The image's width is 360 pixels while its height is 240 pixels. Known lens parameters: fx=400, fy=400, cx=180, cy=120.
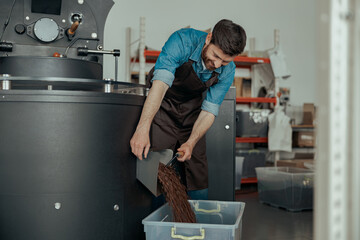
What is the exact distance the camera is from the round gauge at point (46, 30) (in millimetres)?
2014

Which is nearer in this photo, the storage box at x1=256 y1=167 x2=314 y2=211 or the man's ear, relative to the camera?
the man's ear

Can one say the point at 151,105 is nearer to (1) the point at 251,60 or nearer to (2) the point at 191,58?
(2) the point at 191,58

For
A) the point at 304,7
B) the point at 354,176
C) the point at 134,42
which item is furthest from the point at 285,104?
the point at 354,176

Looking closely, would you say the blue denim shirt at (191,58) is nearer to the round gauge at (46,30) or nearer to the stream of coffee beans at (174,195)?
the stream of coffee beans at (174,195)

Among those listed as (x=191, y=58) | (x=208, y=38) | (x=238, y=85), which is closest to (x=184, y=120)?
(x=191, y=58)

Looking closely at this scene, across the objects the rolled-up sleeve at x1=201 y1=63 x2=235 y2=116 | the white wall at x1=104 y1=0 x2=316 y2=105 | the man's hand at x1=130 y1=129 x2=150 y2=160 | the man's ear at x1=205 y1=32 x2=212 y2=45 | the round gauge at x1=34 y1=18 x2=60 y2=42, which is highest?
the white wall at x1=104 y1=0 x2=316 y2=105

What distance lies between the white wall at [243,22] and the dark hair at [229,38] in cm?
262

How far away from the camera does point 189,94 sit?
6.51 ft

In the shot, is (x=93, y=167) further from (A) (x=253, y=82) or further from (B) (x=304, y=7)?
(B) (x=304, y=7)

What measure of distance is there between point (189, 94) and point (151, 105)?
405mm

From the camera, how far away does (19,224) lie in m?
1.44

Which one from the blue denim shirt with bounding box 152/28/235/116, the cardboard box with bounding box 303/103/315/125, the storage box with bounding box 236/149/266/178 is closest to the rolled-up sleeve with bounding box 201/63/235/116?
the blue denim shirt with bounding box 152/28/235/116

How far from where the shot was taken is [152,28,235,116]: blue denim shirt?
168 cm

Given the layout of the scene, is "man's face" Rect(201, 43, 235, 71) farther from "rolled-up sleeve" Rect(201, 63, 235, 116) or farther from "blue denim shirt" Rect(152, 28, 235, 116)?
"rolled-up sleeve" Rect(201, 63, 235, 116)
